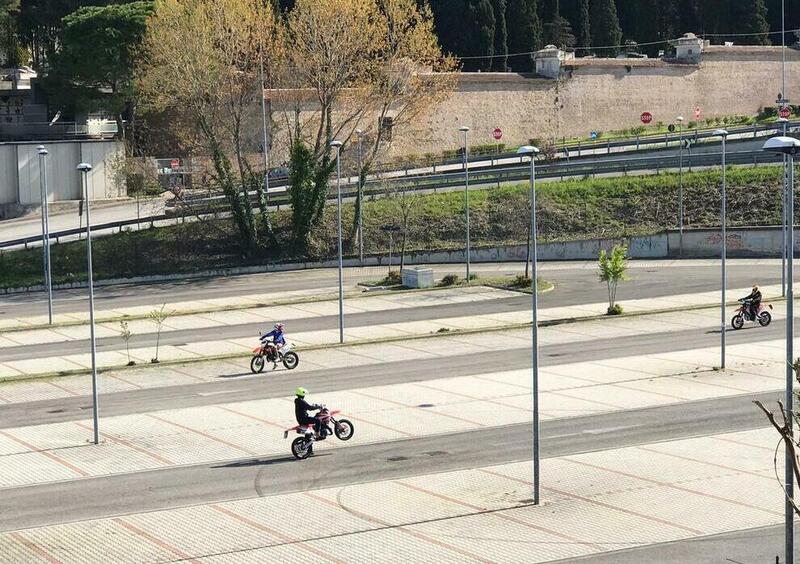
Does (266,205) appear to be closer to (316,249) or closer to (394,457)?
→ (316,249)

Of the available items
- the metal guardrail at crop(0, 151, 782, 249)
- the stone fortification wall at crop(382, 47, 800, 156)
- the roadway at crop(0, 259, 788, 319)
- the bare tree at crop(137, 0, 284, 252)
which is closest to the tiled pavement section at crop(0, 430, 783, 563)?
the roadway at crop(0, 259, 788, 319)

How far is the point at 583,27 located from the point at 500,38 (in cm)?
1039

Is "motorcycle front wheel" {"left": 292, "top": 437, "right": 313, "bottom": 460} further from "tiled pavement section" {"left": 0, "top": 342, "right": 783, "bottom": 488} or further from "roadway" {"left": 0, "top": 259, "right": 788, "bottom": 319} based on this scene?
"roadway" {"left": 0, "top": 259, "right": 788, "bottom": 319}

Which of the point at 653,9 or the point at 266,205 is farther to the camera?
the point at 653,9

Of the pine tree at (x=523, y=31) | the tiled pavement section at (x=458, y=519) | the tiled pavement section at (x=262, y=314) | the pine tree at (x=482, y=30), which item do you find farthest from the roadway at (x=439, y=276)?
the pine tree at (x=523, y=31)

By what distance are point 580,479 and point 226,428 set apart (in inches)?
389

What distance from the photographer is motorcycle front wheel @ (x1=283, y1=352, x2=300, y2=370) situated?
41.2m

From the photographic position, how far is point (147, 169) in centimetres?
7031

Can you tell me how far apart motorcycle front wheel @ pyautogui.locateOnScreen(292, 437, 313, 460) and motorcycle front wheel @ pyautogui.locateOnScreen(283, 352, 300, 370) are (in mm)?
12105

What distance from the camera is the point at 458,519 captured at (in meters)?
24.2

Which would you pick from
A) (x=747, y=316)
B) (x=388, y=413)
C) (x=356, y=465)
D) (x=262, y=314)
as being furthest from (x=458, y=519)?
(x=262, y=314)

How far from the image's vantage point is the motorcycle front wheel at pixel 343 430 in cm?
3052

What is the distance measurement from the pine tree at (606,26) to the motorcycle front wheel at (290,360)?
75087 mm

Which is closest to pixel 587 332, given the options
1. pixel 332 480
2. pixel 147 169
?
pixel 332 480
